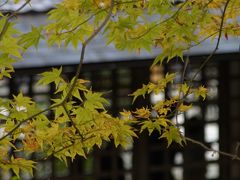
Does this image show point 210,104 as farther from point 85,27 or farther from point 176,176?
point 85,27

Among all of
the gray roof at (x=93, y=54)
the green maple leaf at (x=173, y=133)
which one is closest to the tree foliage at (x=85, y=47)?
the green maple leaf at (x=173, y=133)

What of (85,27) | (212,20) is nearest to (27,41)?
(85,27)

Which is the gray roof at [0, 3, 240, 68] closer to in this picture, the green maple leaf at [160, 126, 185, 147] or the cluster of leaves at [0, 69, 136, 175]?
the green maple leaf at [160, 126, 185, 147]

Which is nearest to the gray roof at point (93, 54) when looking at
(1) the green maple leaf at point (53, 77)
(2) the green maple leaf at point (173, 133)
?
(2) the green maple leaf at point (173, 133)

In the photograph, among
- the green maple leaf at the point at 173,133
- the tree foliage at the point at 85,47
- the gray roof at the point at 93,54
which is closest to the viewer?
the tree foliage at the point at 85,47

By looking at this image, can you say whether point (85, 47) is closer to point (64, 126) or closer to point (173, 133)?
point (64, 126)

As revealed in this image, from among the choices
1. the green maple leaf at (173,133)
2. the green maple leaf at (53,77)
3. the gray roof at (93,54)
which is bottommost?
the green maple leaf at (173,133)

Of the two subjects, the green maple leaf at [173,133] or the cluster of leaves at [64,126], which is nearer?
the cluster of leaves at [64,126]

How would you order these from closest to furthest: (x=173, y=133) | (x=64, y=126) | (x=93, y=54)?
(x=64, y=126)
(x=173, y=133)
(x=93, y=54)

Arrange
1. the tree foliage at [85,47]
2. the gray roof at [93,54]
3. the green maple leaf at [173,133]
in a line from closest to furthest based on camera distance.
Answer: the tree foliage at [85,47], the green maple leaf at [173,133], the gray roof at [93,54]

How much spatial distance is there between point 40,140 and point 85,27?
2.06 feet

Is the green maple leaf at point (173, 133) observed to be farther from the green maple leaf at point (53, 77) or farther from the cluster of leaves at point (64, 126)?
the green maple leaf at point (53, 77)

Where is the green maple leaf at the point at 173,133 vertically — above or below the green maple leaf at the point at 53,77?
below

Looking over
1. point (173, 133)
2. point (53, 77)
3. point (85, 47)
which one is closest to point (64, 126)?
point (53, 77)
